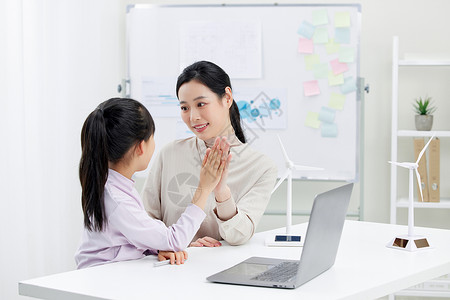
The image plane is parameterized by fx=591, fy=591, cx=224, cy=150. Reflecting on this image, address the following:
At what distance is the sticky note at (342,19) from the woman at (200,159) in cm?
138

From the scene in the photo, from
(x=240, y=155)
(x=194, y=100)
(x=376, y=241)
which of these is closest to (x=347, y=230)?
(x=376, y=241)

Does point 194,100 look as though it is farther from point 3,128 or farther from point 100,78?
point 100,78

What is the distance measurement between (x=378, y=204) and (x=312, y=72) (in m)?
0.87

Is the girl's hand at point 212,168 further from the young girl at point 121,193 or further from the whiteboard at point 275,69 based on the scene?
the whiteboard at point 275,69

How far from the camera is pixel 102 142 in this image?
1.54m

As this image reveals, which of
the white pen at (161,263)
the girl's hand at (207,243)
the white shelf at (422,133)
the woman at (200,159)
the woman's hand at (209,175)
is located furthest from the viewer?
the white shelf at (422,133)

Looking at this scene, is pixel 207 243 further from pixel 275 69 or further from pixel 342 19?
pixel 342 19

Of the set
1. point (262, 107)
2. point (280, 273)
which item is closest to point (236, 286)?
point (280, 273)

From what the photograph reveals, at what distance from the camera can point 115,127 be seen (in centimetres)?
157

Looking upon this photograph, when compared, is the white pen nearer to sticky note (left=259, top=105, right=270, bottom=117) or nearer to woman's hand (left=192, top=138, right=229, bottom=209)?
woman's hand (left=192, top=138, right=229, bottom=209)

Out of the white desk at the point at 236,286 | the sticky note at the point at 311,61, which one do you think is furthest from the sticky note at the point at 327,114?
the white desk at the point at 236,286

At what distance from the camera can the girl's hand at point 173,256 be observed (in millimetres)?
1500

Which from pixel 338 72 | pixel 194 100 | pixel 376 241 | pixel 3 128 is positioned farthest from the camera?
pixel 338 72

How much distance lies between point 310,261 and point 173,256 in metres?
0.38
